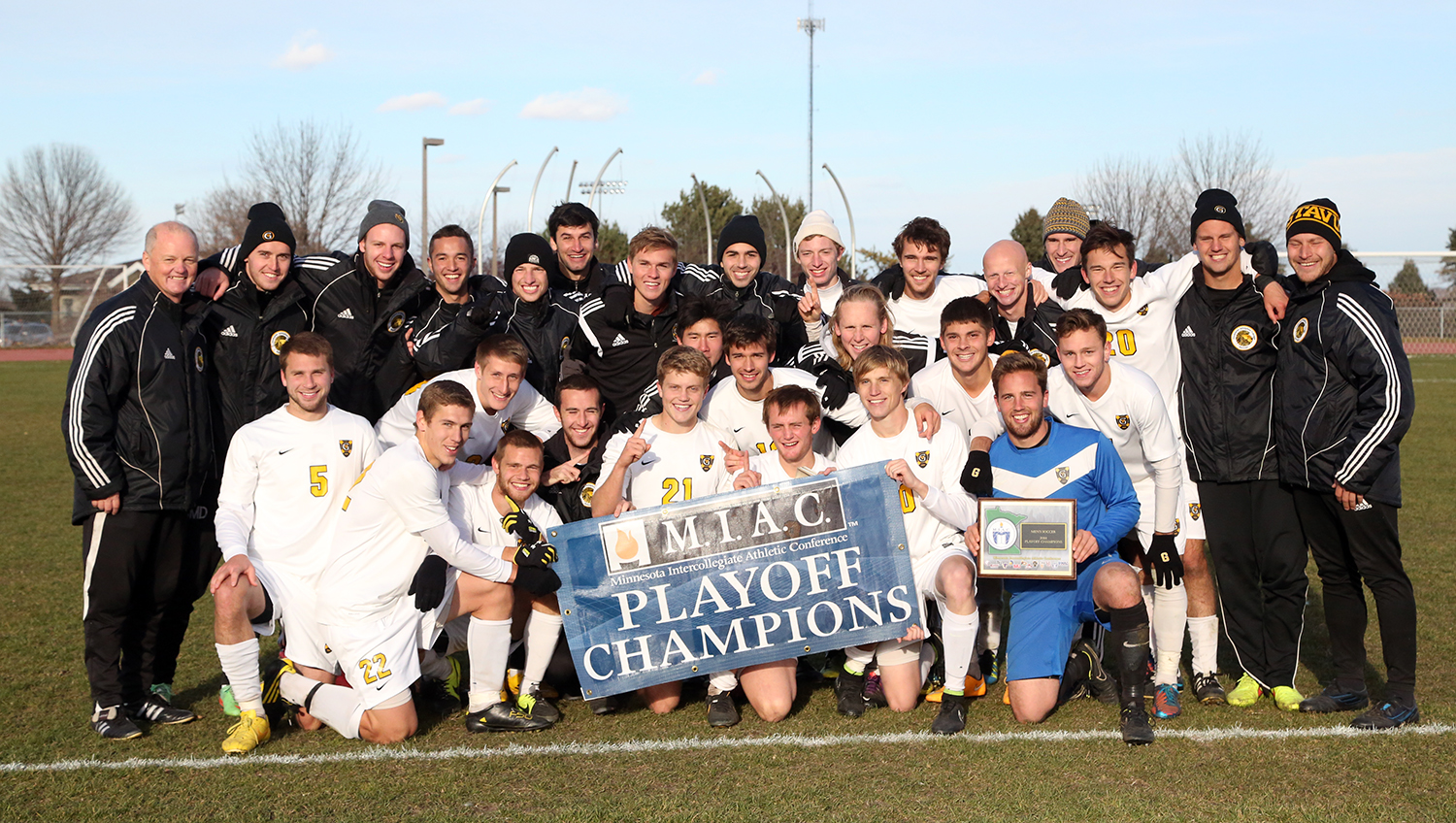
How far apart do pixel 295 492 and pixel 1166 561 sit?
4363 mm

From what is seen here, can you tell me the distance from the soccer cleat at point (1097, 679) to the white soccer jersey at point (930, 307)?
2.04 metres

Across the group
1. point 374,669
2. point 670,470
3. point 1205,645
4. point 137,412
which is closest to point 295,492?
point 137,412

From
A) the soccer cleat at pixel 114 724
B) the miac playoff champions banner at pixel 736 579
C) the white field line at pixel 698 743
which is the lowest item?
the white field line at pixel 698 743

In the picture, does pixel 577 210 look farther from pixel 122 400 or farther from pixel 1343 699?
pixel 1343 699

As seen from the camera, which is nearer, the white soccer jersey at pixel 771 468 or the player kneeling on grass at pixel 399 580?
the player kneeling on grass at pixel 399 580

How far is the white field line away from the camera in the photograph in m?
4.86

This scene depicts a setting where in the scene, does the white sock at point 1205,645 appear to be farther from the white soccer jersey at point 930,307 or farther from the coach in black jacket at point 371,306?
the coach in black jacket at point 371,306

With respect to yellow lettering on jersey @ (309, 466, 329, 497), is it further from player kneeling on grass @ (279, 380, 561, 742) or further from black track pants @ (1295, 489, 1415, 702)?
black track pants @ (1295, 489, 1415, 702)

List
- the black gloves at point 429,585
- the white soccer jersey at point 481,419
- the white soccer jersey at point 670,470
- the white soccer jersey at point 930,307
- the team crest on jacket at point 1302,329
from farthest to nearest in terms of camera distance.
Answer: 1. the white soccer jersey at point 930,307
2. the white soccer jersey at point 481,419
3. the white soccer jersey at point 670,470
4. the team crest on jacket at point 1302,329
5. the black gloves at point 429,585

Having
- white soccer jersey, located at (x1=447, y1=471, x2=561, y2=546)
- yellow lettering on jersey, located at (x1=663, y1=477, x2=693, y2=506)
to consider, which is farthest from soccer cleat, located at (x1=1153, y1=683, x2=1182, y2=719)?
white soccer jersey, located at (x1=447, y1=471, x2=561, y2=546)

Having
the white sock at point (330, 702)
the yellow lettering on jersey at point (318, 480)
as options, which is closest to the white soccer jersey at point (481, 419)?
the yellow lettering on jersey at point (318, 480)

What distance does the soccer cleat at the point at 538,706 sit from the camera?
5371mm

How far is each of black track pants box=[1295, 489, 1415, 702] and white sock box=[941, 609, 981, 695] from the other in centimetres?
178

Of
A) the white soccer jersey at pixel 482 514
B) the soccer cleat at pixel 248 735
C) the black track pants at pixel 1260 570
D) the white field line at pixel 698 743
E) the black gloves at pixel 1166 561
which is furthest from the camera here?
the white soccer jersey at pixel 482 514
